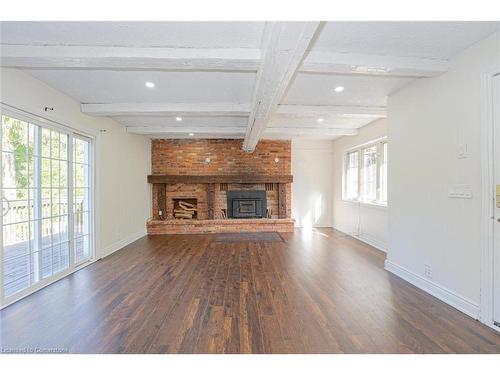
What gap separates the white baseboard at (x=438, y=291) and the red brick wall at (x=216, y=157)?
13.2 ft

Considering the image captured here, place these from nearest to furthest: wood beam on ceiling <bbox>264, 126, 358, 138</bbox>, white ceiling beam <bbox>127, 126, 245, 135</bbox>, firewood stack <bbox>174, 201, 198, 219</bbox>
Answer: white ceiling beam <bbox>127, 126, 245, 135</bbox>
wood beam on ceiling <bbox>264, 126, 358, 138</bbox>
firewood stack <bbox>174, 201, 198, 219</bbox>

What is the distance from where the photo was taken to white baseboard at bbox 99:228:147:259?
436 centimetres

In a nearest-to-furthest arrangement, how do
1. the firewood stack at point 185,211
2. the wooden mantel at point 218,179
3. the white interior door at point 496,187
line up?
the white interior door at point 496,187 < the wooden mantel at point 218,179 < the firewood stack at point 185,211

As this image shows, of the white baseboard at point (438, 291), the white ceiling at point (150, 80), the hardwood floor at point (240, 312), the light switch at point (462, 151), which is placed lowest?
the hardwood floor at point (240, 312)

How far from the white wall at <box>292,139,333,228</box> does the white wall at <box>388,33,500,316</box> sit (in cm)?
361

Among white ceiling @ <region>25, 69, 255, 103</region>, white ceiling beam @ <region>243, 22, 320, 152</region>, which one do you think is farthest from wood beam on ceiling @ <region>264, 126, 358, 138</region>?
white ceiling beam @ <region>243, 22, 320, 152</region>

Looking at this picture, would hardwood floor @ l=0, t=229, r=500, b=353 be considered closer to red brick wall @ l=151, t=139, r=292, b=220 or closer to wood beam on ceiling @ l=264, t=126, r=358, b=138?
wood beam on ceiling @ l=264, t=126, r=358, b=138

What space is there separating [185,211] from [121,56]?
194 inches

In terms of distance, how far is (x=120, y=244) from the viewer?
16.3 feet

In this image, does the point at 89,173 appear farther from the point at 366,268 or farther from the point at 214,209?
the point at 366,268

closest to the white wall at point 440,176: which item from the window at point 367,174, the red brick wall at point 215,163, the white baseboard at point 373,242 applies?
the white baseboard at point 373,242

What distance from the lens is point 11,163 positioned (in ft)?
8.71

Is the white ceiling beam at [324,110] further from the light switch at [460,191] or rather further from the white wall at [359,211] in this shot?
the light switch at [460,191]

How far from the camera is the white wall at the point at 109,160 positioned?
2801 millimetres
